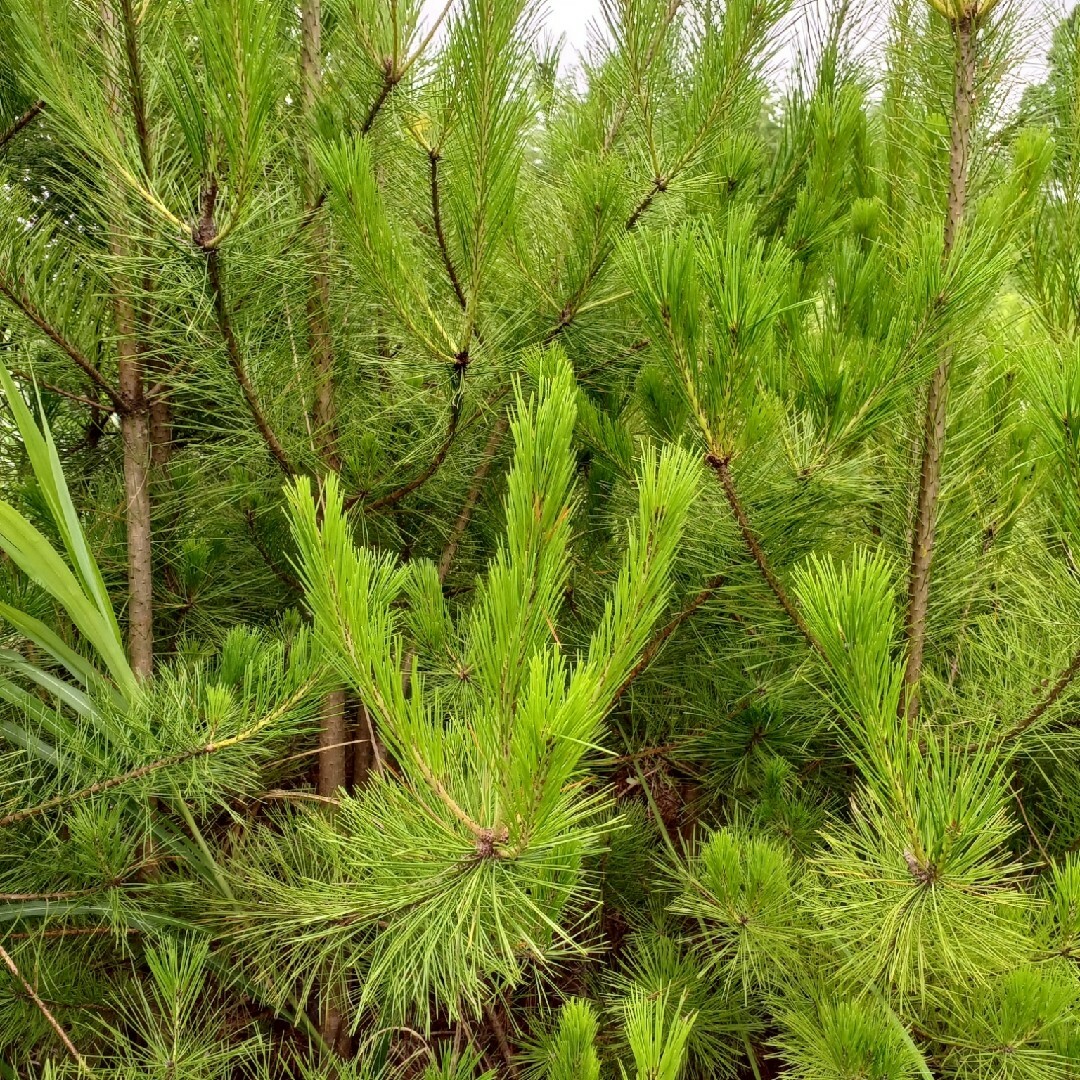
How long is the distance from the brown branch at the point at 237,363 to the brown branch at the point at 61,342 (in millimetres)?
325

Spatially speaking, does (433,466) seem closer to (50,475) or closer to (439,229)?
(439,229)

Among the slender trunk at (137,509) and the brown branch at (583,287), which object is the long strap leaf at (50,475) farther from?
the brown branch at (583,287)

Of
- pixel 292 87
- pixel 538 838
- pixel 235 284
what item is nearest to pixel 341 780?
pixel 235 284

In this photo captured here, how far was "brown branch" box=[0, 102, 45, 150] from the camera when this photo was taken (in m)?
1.69

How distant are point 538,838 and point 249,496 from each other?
1.09 metres

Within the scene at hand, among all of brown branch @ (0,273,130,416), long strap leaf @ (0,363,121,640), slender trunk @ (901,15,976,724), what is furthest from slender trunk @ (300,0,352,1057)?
slender trunk @ (901,15,976,724)

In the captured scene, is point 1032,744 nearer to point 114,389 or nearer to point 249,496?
point 249,496

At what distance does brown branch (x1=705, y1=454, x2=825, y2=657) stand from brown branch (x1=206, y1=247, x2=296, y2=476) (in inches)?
27.3

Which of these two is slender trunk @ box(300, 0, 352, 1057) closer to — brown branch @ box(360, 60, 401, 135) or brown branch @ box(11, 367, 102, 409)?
brown branch @ box(360, 60, 401, 135)

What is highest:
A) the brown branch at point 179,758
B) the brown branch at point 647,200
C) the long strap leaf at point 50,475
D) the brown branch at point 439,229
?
the brown branch at point 647,200

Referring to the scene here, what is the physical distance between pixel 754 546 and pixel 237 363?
2.58 ft

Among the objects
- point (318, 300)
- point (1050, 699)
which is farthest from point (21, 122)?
point (1050, 699)

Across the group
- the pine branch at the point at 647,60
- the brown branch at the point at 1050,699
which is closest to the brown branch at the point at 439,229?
the pine branch at the point at 647,60

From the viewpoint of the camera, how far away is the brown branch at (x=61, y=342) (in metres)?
1.42
